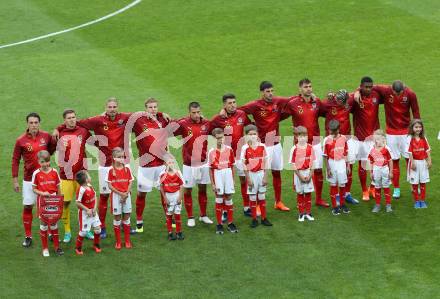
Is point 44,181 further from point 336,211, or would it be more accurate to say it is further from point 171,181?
point 336,211

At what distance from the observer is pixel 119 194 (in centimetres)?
1548

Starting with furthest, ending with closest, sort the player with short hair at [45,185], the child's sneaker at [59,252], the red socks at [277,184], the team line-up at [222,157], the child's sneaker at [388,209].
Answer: the red socks at [277,184], the child's sneaker at [388,209], the team line-up at [222,157], the child's sneaker at [59,252], the player with short hair at [45,185]

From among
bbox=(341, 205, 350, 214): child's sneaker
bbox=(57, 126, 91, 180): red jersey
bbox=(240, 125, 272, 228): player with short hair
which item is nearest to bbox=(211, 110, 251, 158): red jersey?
bbox=(240, 125, 272, 228): player with short hair

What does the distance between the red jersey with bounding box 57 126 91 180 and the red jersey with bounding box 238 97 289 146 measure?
9.64 feet

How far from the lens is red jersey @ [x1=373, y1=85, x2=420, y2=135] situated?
56.7 feet

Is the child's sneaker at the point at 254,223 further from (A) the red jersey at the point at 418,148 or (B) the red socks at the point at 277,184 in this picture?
(A) the red jersey at the point at 418,148

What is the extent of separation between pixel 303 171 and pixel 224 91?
21.0ft

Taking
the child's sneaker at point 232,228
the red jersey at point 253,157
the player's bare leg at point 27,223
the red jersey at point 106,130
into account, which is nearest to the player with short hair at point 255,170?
the red jersey at point 253,157

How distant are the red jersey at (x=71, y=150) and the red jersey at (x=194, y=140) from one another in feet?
5.47

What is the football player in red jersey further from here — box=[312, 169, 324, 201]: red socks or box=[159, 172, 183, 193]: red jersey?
box=[159, 172, 183, 193]: red jersey

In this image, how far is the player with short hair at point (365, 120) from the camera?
17.2m

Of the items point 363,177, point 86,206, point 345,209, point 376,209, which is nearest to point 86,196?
point 86,206

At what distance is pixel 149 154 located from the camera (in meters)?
16.5

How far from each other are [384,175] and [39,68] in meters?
10.8
